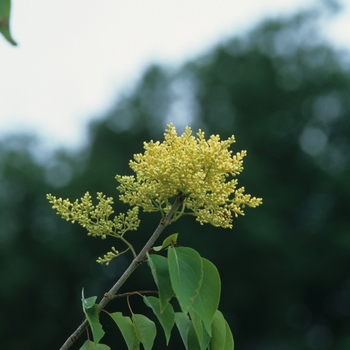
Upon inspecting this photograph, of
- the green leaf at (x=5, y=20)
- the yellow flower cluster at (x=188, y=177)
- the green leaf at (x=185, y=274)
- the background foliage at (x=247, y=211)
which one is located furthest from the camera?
the background foliage at (x=247, y=211)

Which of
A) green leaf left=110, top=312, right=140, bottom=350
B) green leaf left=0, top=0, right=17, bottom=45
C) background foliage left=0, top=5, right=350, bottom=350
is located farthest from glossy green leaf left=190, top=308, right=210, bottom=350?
background foliage left=0, top=5, right=350, bottom=350

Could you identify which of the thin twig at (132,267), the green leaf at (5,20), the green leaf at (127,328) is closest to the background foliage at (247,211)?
the green leaf at (127,328)

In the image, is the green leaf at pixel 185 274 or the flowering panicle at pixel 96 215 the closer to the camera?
the green leaf at pixel 185 274

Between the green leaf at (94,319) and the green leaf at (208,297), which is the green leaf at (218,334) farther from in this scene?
the green leaf at (94,319)

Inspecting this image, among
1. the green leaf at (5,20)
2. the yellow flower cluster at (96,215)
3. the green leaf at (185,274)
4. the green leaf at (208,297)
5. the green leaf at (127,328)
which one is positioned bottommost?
the green leaf at (127,328)

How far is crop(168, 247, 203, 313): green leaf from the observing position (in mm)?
2039

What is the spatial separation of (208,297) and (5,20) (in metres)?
1.29

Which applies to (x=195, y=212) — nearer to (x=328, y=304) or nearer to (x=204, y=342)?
(x=204, y=342)

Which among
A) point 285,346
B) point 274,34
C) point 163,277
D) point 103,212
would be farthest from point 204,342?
point 274,34

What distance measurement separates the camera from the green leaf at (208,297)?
209 centimetres

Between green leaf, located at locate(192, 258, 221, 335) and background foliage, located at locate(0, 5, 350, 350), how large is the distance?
2730 cm

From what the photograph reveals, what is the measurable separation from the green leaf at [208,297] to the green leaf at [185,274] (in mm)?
33

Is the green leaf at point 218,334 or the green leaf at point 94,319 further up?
the green leaf at point 94,319

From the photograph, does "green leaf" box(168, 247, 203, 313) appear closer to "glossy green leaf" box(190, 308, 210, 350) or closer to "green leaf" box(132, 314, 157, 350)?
"glossy green leaf" box(190, 308, 210, 350)
